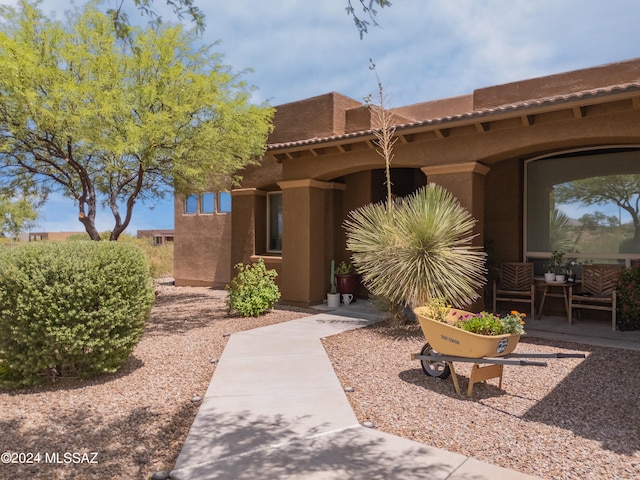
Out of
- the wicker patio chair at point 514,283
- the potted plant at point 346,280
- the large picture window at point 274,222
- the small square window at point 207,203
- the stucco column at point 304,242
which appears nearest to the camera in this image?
the wicker patio chair at point 514,283

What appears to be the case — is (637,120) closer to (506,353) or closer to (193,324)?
(506,353)

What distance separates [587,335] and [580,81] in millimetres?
5166

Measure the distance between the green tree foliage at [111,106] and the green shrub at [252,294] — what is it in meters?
2.47

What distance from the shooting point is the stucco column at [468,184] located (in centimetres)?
848

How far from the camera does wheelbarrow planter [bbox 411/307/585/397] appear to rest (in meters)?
4.78

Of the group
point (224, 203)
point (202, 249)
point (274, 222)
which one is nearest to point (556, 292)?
point (274, 222)

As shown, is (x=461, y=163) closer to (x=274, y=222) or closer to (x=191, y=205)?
(x=274, y=222)

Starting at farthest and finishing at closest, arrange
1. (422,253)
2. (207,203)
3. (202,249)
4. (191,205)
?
(191,205), (207,203), (202,249), (422,253)

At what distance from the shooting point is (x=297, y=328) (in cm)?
830

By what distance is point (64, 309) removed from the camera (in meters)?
5.16

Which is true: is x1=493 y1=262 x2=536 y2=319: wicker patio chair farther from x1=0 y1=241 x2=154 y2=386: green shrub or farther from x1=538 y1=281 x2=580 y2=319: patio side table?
x1=0 y1=241 x2=154 y2=386: green shrub

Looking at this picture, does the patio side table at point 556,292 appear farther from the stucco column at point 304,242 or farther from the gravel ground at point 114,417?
the gravel ground at point 114,417

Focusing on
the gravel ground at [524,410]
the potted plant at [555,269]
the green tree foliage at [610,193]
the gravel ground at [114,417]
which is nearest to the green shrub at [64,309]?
the gravel ground at [114,417]

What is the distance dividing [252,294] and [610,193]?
23.9ft
